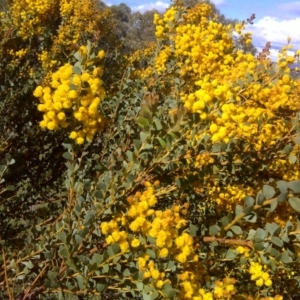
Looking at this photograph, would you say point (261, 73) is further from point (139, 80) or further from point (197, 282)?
point (139, 80)

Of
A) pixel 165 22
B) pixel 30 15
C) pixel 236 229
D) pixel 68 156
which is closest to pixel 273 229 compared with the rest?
pixel 236 229

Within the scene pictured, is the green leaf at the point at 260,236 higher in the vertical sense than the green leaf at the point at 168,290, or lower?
higher

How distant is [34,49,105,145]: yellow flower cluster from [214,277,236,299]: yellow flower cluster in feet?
2.25

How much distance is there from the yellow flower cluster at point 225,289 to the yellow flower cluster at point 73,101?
69 centimetres

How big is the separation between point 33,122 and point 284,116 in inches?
78.3

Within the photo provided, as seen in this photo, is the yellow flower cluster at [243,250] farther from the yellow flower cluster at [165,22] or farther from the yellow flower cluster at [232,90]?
the yellow flower cluster at [165,22]

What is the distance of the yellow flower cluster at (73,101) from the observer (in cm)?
160

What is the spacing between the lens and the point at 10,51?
4320mm

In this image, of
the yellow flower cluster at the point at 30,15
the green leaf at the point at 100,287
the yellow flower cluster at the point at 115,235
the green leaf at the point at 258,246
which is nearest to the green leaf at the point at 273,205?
the green leaf at the point at 258,246

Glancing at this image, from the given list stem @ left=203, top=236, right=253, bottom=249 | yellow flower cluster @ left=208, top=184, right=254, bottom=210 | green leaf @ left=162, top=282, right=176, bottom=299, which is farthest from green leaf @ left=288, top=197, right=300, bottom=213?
yellow flower cluster @ left=208, top=184, right=254, bottom=210

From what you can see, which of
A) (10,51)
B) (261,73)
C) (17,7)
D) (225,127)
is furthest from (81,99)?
(17,7)

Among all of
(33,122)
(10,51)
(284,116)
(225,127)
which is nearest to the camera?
(225,127)

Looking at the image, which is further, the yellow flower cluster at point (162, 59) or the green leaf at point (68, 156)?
the yellow flower cluster at point (162, 59)

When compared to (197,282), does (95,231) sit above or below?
above
